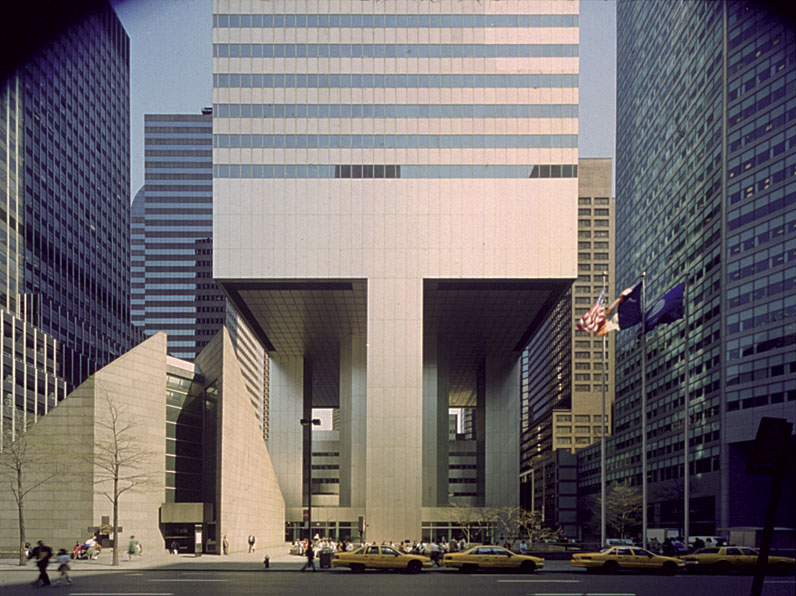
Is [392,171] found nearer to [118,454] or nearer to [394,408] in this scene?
[394,408]

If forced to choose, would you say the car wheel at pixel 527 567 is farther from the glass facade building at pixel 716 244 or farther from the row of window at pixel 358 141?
the row of window at pixel 358 141

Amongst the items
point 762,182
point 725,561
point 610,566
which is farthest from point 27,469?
point 762,182

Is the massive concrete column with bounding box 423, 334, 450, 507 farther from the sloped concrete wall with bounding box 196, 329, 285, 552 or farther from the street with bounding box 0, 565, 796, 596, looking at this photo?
the street with bounding box 0, 565, 796, 596

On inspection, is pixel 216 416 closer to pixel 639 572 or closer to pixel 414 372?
pixel 414 372

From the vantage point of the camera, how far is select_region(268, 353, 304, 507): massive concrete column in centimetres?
9756

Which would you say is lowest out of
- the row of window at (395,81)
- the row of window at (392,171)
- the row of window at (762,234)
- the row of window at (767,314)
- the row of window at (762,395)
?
the row of window at (762,395)

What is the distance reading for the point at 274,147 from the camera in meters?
70.7

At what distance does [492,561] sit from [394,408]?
3125cm

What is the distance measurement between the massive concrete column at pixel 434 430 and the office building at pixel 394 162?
15927 mm

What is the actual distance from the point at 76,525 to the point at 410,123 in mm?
42244

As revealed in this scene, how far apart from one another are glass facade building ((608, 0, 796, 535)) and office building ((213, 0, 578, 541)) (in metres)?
18.9

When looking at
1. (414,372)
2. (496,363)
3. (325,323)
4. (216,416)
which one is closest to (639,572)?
(414,372)

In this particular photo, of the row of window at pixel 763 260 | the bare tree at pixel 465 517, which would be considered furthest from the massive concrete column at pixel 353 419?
the row of window at pixel 763 260

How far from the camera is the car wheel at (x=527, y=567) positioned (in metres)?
38.9
